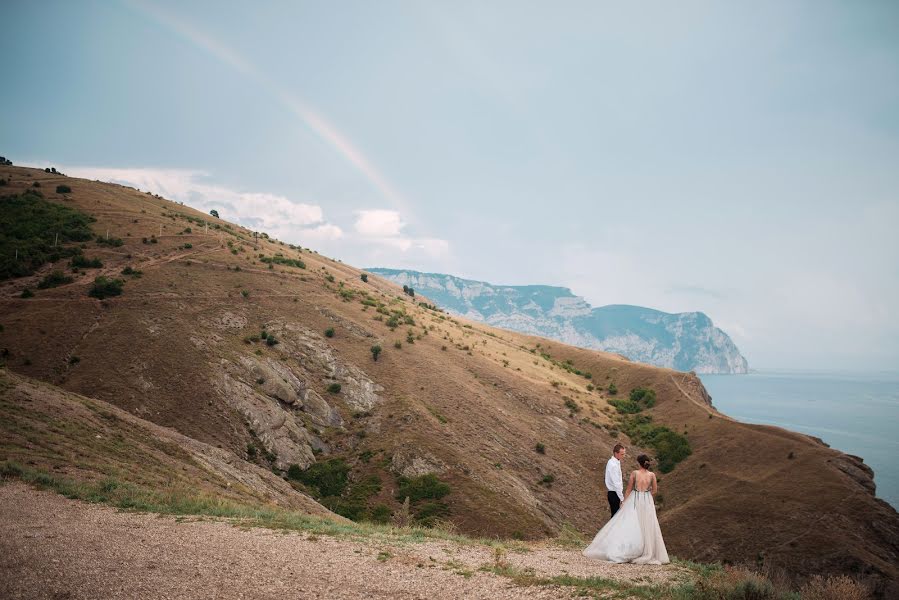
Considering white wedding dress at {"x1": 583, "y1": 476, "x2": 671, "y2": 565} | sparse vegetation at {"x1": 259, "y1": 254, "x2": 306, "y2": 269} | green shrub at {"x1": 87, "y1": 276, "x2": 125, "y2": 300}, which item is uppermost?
sparse vegetation at {"x1": 259, "y1": 254, "x2": 306, "y2": 269}

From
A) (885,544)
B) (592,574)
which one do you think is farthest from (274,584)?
(885,544)

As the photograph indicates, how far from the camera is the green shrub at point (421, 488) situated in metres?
36.5

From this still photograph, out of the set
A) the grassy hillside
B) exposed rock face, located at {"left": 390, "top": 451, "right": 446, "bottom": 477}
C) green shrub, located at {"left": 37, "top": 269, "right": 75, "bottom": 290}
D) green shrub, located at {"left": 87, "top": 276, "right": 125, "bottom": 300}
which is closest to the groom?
the grassy hillside

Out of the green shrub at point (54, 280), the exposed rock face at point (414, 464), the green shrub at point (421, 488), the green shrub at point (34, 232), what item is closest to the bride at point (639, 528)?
the green shrub at point (421, 488)

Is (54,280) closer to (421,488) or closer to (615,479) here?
(421,488)

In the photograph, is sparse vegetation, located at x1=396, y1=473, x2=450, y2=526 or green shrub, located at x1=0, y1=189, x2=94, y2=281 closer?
sparse vegetation, located at x1=396, y1=473, x2=450, y2=526

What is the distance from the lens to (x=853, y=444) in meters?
160

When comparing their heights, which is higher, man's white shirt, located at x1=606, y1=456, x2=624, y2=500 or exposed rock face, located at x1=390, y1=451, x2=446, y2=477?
man's white shirt, located at x1=606, y1=456, x2=624, y2=500

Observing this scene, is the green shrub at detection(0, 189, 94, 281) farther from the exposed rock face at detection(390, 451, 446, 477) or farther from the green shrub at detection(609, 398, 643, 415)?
the green shrub at detection(609, 398, 643, 415)

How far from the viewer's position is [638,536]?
13797 millimetres

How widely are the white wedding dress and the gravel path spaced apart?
1.32 feet

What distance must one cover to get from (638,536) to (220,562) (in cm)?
1145

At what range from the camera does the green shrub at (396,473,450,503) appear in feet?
120

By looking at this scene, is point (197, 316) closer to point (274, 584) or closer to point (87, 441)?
point (87, 441)
